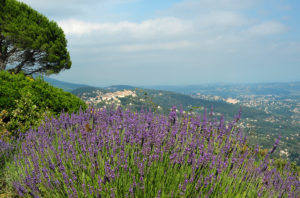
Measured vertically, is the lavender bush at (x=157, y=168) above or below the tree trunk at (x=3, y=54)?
below

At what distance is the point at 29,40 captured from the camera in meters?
19.3

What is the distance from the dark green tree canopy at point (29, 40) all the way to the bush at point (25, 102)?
14.0 metres

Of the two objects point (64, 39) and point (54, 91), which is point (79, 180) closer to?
point (54, 91)

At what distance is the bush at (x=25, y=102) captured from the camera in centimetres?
615

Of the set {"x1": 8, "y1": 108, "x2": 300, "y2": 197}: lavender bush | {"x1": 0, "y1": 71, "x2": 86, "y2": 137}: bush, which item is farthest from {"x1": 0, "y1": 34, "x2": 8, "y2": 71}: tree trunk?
{"x1": 8, "y1": 108, "x2": 300, "y2": 197}: lavender bush

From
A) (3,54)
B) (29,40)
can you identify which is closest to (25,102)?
(29,40)

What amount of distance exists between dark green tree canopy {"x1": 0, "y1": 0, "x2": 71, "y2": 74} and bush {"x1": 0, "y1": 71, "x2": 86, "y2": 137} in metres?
14.0

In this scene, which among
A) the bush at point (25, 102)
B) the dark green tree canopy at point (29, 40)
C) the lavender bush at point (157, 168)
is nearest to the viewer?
the lavender bush at point (157, 168)

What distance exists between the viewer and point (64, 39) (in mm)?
21844

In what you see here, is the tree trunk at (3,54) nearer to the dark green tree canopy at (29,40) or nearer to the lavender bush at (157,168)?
the dark green tree canopy at (29,40)

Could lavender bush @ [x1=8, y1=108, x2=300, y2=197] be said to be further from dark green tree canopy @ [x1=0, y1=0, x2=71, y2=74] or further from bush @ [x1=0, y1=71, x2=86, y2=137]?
dark green tree canopy @ [x1=0, y1=0, x2=71, y2=74]

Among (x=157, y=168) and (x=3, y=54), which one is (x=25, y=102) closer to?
(x=157, y=168)

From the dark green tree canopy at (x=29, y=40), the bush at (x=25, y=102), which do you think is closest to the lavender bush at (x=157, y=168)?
the bush at (x=25, y=102)

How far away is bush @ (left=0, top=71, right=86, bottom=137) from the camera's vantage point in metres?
6.15
